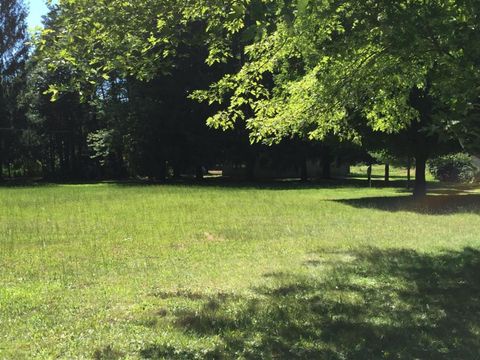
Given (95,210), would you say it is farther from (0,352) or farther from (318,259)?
(0,352)

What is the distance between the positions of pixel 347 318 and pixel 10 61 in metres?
47.1

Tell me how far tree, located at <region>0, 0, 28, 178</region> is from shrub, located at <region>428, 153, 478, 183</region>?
109 ft

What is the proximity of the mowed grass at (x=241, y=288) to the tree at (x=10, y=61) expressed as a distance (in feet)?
110

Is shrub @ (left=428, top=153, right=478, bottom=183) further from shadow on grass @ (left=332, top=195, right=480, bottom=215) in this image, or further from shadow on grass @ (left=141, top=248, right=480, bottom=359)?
shadow on grass @ (left=141, top=248, right=480, bottom=359)

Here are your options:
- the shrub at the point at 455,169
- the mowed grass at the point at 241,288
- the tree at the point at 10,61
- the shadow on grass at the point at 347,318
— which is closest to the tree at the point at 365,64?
the shadow on grass at the point at 347,318

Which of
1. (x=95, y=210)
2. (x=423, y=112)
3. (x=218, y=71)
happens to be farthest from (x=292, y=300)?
(x=218, y=71)

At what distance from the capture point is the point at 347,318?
18.5ft

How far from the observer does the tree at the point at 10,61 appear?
44938 mm

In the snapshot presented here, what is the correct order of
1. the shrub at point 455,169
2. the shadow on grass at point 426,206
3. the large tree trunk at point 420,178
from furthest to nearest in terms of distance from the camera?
the shrub at point 455,169, the large tree trunk at point 420,178, the shadow on grass at point 426,206

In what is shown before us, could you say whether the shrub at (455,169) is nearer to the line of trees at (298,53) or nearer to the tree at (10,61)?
the line of trees at (298,53)

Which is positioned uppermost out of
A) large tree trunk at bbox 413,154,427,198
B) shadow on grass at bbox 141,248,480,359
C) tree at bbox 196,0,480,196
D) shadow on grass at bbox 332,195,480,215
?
tree at bbox 196,0,480,196

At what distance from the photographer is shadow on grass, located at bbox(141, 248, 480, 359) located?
463 cm

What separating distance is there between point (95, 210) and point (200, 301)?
12.6 meters

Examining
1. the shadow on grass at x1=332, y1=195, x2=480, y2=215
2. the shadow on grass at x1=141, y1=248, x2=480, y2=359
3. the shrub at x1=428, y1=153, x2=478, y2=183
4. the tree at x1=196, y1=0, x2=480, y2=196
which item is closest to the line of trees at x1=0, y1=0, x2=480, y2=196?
the tree at x1=196, y1=0, x2=480, y2=196
